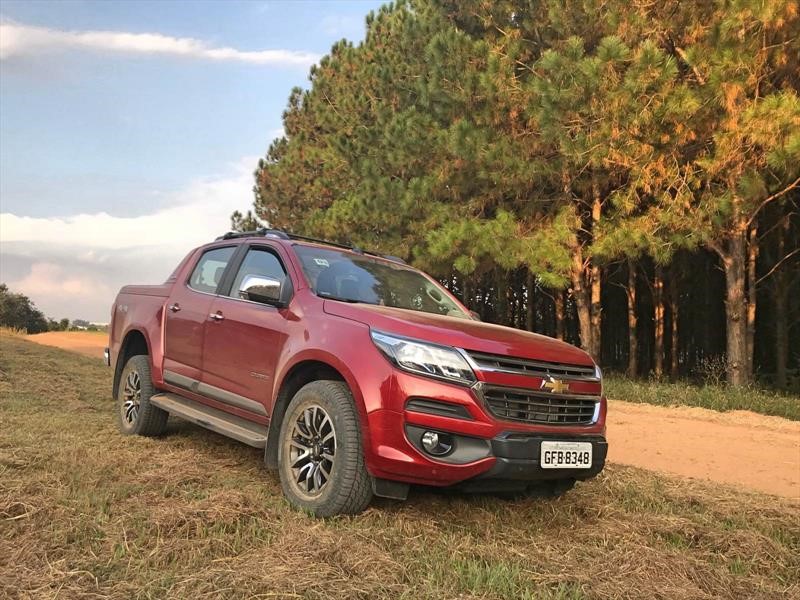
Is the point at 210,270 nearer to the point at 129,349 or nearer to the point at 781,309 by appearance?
the point at 129,349

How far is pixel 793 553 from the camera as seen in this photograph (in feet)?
13.2

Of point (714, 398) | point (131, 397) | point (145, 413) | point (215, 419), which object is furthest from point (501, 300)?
point (215, 419)

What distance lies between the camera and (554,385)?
13.0 ft

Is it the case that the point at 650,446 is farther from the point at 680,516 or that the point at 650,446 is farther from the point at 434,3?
the point at 434,3

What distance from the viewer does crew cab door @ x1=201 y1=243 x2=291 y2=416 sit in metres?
4.61

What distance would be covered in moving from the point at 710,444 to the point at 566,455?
17.5ft

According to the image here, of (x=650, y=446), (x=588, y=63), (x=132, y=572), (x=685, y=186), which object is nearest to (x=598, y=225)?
(x=685, y=186)

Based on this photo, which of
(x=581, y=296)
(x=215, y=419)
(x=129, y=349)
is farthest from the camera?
(x=581, y=296)

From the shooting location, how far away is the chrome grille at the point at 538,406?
3719 millimetres

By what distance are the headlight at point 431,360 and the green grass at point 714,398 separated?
8.30 m

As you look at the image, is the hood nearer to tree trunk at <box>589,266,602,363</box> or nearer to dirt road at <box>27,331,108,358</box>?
tree trunk at <box>589,266,602,363</box>

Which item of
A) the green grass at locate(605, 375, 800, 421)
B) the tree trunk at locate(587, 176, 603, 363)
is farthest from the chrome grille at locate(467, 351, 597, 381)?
the tree trunk at locate(587, 176, 603, 363)

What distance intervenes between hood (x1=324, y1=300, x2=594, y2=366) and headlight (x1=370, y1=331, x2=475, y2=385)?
0.05m

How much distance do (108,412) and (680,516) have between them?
6.40 m
